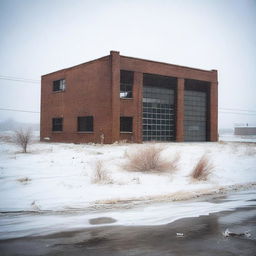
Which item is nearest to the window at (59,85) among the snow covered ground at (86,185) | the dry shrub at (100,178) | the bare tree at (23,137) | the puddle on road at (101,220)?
the bare tree at (23,137)

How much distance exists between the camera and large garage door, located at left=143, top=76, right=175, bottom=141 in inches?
1068

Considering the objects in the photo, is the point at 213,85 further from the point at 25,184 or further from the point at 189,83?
the point at 25,184

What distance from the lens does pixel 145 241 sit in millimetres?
4195

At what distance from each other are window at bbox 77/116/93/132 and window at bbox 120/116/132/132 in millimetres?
2853

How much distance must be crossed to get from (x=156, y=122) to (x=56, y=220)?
2285 cm

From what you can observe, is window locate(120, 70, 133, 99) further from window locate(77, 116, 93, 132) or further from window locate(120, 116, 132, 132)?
window locate(77, 116, 93, 132)

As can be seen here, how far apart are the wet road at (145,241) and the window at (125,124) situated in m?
21.0

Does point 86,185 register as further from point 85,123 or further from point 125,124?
point 85,123

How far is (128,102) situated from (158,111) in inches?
162

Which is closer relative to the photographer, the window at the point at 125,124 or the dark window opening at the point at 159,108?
the window at the point at 125,124

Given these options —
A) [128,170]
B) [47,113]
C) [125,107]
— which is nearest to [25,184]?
[128,170]

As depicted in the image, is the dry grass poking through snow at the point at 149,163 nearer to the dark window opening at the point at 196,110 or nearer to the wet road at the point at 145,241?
the wet road at the point at 145,241

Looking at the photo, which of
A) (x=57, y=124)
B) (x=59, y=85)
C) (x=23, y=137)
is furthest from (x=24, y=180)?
(x=59, y=85)

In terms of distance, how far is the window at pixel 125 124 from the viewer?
26084mm
